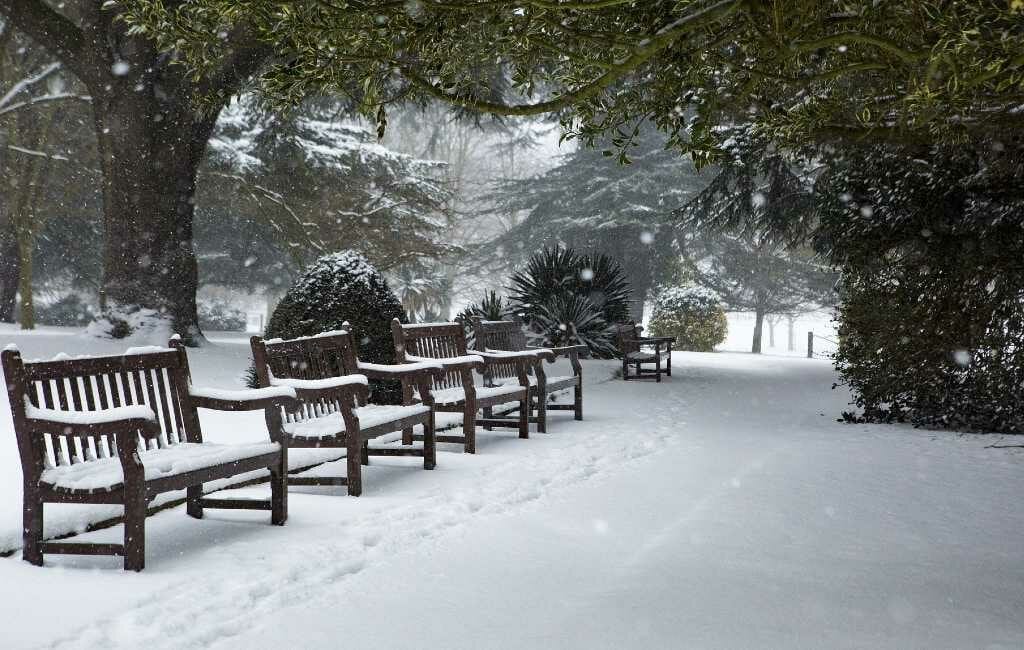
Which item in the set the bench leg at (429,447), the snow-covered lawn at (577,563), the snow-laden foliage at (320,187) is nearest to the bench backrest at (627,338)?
the snow-laden foliage at (320,187)

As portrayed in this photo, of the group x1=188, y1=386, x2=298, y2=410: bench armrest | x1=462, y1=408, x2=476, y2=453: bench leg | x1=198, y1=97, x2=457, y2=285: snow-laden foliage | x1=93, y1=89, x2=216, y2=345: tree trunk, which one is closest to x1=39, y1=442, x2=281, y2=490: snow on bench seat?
x1=188, y1=386, x2=298, y2=410: bench armrest

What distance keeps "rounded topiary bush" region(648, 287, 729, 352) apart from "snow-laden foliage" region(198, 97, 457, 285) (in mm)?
8899

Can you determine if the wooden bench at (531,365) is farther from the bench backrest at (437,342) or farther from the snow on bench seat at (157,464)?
the snow on bench seat at (157,464)

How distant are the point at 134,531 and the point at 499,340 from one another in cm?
609

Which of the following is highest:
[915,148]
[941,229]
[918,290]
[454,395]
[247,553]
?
[915,148]

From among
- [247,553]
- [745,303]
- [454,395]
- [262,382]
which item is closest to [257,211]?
[454,395]

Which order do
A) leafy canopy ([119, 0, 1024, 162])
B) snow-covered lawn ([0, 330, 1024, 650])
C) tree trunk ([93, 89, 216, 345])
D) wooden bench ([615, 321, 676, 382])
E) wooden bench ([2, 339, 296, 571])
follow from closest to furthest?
snow-covered lawn ([0, 330, 1024, 650]), leafy canopy ([119, 0, 1024, 162]), wooden bench ([2, 339, 296, 571]), tree trunk ([93, 89, 216, 345]), wooden bench ([615, 321, 676, 382])

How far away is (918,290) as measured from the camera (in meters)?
9.00

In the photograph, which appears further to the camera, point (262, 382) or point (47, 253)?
point (47, 253)

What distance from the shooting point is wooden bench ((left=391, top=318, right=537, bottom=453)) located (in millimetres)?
7414

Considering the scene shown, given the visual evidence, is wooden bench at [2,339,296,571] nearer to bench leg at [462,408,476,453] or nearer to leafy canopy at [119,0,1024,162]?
leafy canopy at [119,0,1024,162]

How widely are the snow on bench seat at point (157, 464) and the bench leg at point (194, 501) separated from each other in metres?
0.31

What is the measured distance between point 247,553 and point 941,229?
24.6ft

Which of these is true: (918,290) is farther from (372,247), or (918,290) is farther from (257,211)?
(257,211)
